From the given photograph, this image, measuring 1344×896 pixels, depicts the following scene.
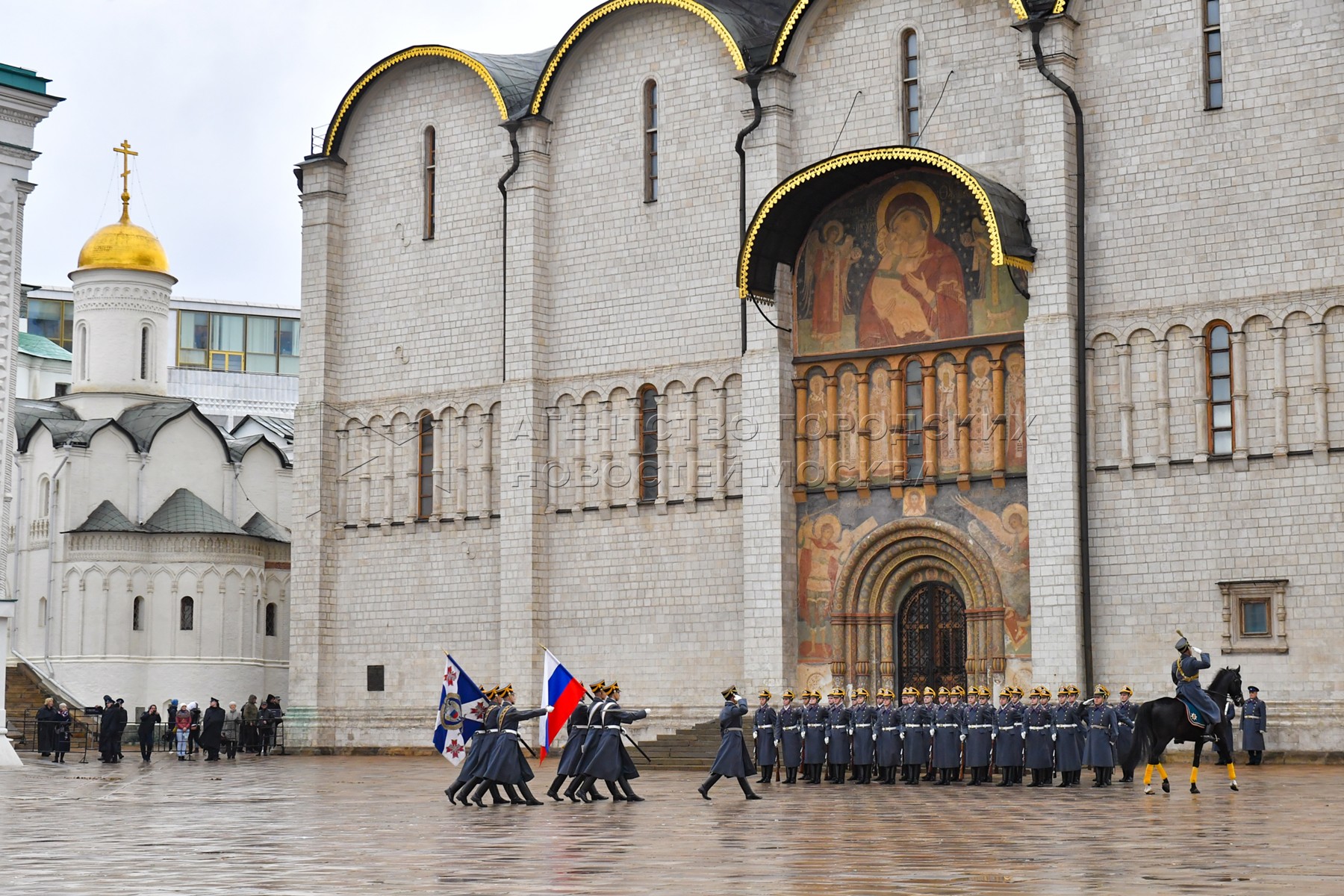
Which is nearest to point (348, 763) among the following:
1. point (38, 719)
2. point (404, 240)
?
point (38, 719)

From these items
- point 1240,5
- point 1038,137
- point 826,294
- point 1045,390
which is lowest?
point 1045,390

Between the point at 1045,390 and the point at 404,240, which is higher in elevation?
the point at 404,240

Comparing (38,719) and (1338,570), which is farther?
(38,719)

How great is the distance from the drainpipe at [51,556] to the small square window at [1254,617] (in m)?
28.7

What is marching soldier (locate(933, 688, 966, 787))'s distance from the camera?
2319cm

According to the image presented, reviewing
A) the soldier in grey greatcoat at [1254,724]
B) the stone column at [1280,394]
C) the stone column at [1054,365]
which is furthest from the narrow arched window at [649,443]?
the soldier in grey greatcoat at [1254,724]

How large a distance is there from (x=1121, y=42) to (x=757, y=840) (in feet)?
57.7

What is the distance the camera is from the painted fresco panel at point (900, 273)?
28641mm

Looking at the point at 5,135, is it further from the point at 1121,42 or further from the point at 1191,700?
the point at 1191,700

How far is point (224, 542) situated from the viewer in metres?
44.2

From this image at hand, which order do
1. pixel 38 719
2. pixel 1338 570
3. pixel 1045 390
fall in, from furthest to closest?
pixel 38 719, pixel 1045 390, pixel 1338 570

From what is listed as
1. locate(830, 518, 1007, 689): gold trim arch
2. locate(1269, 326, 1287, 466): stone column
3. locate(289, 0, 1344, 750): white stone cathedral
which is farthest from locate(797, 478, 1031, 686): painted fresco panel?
locate(1269, 326, 1287, 466): stone column

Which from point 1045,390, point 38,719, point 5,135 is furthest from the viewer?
point 38,719

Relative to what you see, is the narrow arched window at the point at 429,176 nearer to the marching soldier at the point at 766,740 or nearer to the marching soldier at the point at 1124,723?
the marching soldier at the point at 766,740
